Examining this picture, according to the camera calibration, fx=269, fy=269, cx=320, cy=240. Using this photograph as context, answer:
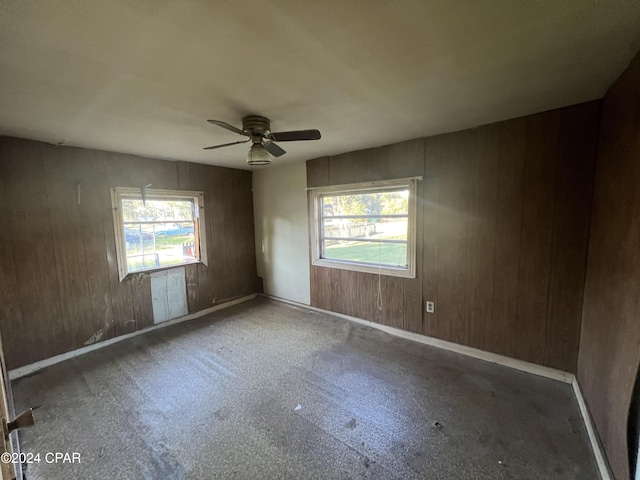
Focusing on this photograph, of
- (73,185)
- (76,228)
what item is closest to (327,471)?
(76,228)

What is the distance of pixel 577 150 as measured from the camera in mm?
2152

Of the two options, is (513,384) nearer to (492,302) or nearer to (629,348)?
(492,302)

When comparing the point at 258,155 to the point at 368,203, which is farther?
the point at 368,203

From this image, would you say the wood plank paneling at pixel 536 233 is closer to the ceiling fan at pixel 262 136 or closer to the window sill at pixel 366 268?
the window sill at pixel 366 268

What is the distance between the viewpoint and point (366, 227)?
3.56 meters

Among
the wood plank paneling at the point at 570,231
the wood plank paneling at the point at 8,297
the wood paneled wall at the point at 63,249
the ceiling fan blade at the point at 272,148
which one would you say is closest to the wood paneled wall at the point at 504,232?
A: the wood plank paneling at the point at 570,231

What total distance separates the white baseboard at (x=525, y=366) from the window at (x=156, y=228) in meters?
2.40

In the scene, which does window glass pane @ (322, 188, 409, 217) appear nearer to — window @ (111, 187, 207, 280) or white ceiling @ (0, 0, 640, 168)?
white ceiling @ (0, 0, 640, 168)

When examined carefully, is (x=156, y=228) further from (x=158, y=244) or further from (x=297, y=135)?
(x=297, y=135)

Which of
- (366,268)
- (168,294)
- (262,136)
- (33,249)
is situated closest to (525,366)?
(366,268)

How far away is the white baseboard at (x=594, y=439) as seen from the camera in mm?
1491

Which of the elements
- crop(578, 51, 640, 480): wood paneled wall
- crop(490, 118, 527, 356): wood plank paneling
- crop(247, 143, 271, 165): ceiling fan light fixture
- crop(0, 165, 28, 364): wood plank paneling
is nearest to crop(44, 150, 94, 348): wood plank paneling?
crop(0, 165, 28, 364): wood plank paneling

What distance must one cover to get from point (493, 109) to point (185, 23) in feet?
7.25

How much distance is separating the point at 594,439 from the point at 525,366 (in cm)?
84
